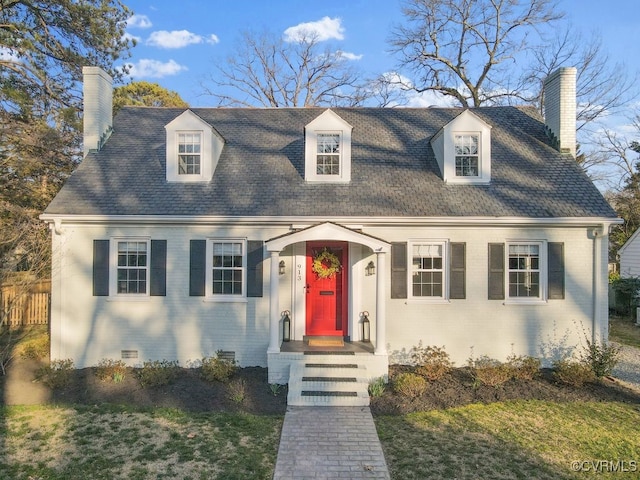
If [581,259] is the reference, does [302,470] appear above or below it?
below

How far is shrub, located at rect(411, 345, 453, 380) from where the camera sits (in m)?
8.78

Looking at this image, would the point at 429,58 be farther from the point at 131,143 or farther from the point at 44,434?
the point at 44,434

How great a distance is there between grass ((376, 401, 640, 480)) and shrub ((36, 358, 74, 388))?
661 cm

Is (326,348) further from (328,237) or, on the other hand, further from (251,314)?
(328,237)

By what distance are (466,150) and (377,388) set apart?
670 cm

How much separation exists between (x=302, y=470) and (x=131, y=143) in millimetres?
10441

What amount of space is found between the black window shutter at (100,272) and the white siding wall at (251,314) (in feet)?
0.62

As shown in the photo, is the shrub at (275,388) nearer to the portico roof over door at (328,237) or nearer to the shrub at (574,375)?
the portico roof over door at (328,237)

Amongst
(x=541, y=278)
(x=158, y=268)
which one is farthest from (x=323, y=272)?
(x=541, y=278)

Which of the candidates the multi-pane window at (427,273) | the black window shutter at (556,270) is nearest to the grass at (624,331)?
the black window shutter at (556,270)

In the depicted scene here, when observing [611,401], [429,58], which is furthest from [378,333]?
[429,58]

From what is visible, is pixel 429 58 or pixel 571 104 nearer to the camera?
pixel 571 104

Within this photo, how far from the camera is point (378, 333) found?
9.09 metres

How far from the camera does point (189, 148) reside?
11055 millimetres
